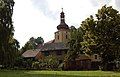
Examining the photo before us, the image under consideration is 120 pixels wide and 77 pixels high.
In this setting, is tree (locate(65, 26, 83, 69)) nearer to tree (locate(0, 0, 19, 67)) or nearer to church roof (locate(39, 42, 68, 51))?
church roof (locate(39, 42, 68, 51))

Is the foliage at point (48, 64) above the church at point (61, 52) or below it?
below

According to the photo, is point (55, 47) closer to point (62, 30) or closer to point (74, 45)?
point (62, 30)

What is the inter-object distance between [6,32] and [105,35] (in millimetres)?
24589

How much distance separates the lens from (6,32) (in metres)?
52.6

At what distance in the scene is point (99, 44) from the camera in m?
67.3

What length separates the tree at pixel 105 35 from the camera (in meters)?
67.2

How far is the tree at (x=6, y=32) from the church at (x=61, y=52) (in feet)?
118

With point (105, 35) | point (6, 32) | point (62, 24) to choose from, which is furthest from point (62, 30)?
point (6, 32)

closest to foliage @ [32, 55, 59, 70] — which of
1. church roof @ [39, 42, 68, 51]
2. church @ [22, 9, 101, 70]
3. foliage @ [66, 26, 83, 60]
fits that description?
church @ [22, 9, 101, 70]

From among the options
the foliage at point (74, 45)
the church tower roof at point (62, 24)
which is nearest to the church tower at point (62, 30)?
the church tower roof at point (62, 24)

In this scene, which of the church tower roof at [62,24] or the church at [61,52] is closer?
the church at [61,52]

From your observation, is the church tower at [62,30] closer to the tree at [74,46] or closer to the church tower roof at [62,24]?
the church tower roof at [62,24]

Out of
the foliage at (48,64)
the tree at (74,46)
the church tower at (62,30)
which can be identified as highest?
the church tower at (62,30)

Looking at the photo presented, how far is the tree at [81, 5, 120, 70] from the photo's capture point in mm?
67188
